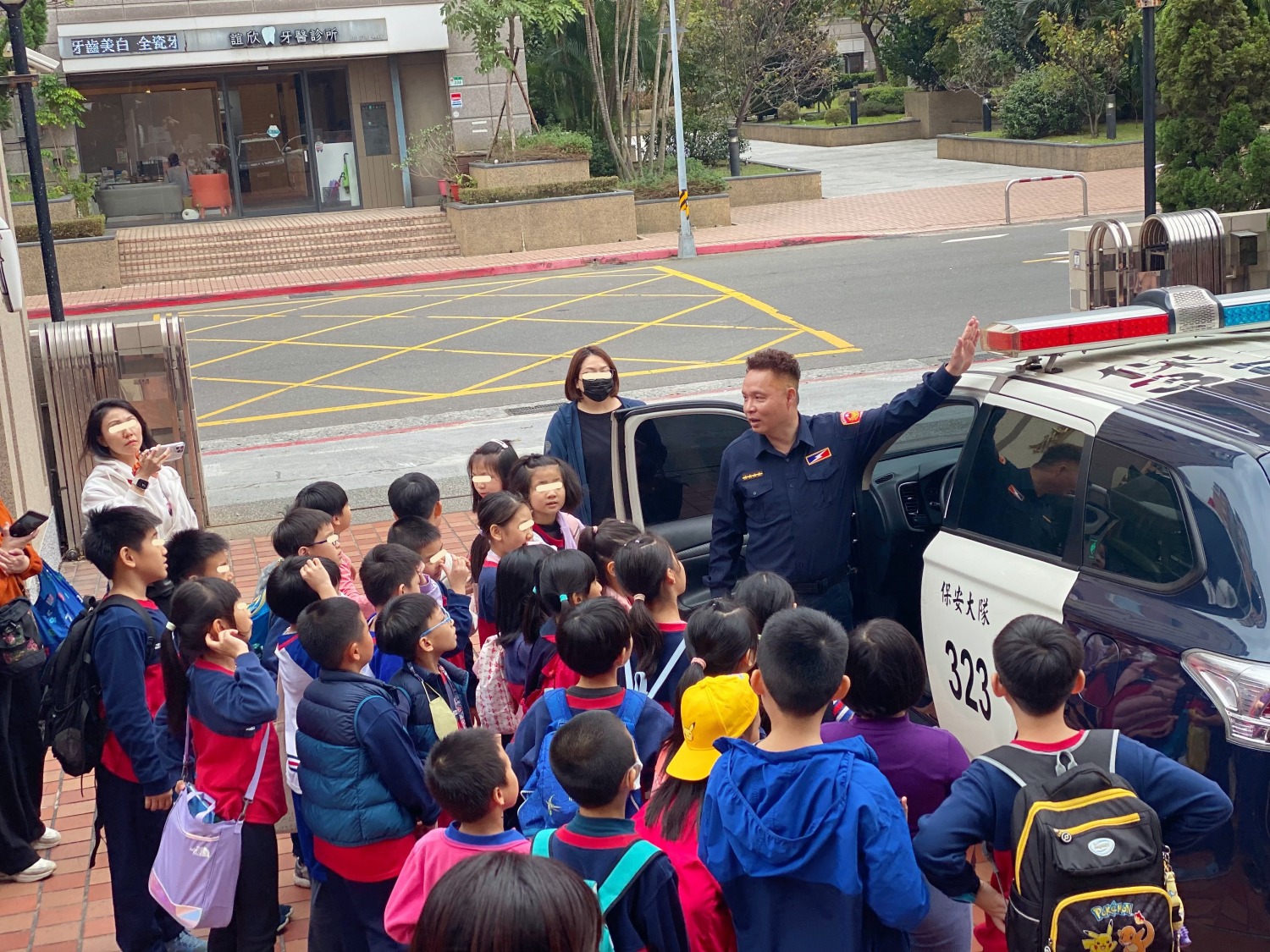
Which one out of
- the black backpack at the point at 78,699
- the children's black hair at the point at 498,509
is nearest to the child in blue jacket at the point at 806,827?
the children's black hair at the point at 498,509

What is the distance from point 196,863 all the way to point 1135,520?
302 centimetres

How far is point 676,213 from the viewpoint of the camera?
27.0 meters

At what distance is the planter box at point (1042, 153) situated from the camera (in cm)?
3084

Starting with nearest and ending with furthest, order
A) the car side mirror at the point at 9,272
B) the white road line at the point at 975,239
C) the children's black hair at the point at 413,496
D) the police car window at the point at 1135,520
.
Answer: the police car window at the point at 1135,520, the children's black hair at the point at 413,496, the car side mirror at the point at 9,272, the white road line at the point at 975,239

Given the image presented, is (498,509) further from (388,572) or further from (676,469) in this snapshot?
(676,469)

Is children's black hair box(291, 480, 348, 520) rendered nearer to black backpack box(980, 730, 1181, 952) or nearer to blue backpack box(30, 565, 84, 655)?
blue backpack box(30, 565, 84, 655)

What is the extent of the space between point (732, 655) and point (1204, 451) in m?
1.42

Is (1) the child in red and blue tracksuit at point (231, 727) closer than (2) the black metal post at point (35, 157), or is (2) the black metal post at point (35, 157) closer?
(1) the child in red and blue tracksuit at point (231, 727)

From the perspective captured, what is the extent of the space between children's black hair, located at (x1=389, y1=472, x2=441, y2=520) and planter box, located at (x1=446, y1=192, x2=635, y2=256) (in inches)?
795

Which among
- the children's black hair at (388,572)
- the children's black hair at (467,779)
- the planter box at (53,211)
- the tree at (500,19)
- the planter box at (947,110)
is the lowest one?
the children's black hair at (467,779)

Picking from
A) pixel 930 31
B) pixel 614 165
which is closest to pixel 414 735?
pixel 614 165

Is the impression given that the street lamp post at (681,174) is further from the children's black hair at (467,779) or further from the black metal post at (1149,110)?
the children's black hair at (467,779)

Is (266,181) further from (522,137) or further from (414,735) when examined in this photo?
(414,735)

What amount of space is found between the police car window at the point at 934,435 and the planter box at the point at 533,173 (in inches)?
830
